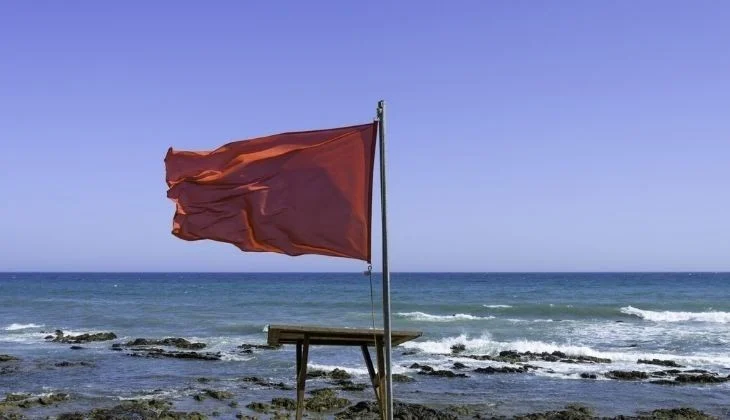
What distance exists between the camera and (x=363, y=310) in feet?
169

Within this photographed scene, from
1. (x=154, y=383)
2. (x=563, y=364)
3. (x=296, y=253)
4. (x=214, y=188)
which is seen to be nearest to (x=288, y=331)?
(x=296, y=253)

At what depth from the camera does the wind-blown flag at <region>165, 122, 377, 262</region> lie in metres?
7.69

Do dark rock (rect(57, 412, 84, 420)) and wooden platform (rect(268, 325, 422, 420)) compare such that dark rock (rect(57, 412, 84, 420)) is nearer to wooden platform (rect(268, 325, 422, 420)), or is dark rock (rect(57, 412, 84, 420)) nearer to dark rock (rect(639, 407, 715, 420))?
wooden platform (rect(268, 325, 422, 420))

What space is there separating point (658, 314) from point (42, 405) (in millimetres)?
38906

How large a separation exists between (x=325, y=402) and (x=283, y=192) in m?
9.87

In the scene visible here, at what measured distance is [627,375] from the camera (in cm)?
2152

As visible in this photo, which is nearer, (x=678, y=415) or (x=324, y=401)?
(x=678, y=415)

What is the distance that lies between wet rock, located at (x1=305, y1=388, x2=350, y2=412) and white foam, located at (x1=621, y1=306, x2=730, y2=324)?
30591 millimetres

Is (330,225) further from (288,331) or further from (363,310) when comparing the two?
(363,310)

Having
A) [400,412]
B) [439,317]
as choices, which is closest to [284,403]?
[400,412]

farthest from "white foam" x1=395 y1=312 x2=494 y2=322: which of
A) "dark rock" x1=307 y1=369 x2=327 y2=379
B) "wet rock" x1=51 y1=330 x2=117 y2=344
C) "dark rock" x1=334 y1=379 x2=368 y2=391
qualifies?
"dark rock" x1=334 y1=379 x2=368 y2=391

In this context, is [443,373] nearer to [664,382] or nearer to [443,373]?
[443,373]

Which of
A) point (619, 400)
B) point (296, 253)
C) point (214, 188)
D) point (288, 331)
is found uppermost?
point (214, 188)

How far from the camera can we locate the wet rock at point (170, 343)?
29.1 m
